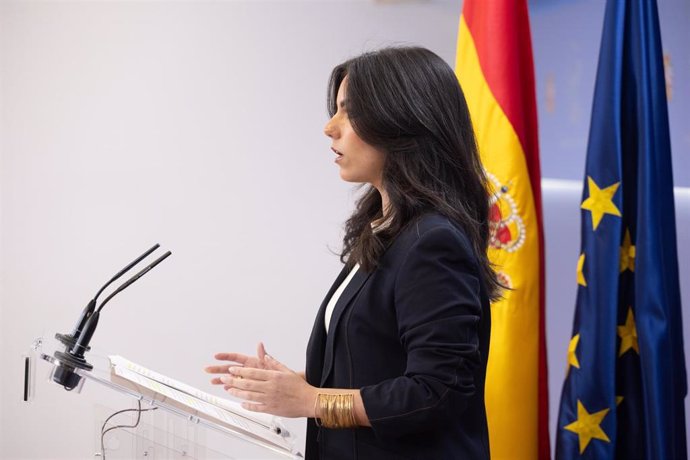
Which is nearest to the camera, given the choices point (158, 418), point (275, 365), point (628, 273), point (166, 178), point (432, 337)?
point (432, 337)

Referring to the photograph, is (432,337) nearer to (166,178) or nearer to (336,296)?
(336,296)

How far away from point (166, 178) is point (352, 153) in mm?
Answer: 1667

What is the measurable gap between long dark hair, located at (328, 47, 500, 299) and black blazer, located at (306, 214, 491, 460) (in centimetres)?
4

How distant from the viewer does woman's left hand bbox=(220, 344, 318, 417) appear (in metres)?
1.18

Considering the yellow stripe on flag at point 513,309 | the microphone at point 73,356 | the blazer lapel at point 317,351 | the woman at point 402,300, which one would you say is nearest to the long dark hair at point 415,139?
the woman at point 402,300

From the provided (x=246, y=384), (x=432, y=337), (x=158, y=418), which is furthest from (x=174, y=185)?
(x=432, y=337)

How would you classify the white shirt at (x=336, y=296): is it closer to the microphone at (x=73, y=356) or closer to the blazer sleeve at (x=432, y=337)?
the blazer sleeve at (x=432, y=337)

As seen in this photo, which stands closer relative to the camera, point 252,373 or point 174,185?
point 252,373

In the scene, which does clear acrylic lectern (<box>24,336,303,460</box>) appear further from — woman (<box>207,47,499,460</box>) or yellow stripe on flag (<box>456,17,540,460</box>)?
yellow stripe on flag (<box>456,17,540,460</box>)

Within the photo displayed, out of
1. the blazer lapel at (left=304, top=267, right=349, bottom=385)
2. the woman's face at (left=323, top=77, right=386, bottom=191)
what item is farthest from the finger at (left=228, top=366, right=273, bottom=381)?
the woman's face at (left=323, top=77, right=386, bottom=191)

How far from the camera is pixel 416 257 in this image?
121 cm

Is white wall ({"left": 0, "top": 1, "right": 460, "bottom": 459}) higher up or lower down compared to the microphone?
higher up

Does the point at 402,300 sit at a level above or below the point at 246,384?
above

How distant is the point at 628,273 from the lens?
226cm
